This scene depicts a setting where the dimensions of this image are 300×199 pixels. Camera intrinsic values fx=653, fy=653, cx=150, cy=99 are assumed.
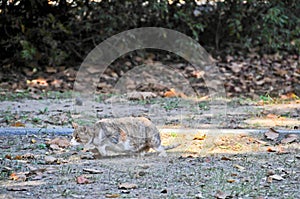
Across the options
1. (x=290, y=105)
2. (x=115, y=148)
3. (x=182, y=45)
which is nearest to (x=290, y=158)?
(x=115, y=148)

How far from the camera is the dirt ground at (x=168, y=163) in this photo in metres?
4.15

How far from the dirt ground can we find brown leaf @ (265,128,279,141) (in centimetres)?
5

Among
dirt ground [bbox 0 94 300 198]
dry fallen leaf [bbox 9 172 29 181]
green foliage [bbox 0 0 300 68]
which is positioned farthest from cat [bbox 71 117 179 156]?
green foliage [bbox 0 0 300 68]

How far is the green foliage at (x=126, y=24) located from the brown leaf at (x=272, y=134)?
4553mm

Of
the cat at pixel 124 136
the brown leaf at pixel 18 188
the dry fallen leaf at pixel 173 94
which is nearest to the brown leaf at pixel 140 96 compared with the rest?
the dry fallen leaf at pixel 173 94

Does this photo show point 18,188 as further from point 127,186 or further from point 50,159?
point 50,159

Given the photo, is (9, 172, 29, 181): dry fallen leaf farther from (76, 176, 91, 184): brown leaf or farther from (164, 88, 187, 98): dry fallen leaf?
(164, 88, 187, 98): dry fallen leaf

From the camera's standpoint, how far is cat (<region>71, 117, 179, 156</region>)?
507 cm

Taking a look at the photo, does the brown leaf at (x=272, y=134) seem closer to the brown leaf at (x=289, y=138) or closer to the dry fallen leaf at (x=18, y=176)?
the brown leaf at (x=289, y=138)

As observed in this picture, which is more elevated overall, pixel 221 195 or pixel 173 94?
pixel 173 94

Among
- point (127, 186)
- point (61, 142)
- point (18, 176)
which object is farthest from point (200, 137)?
point (18, 176)

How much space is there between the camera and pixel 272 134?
5.84 meters

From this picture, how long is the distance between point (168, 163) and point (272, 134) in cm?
133

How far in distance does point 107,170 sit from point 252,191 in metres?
1.11
